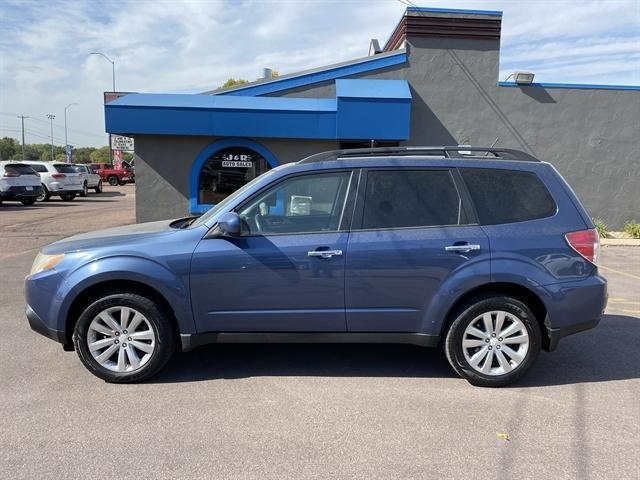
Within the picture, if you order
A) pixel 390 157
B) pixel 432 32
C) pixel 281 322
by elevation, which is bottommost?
pixel 281 322

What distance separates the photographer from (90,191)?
32281 mm

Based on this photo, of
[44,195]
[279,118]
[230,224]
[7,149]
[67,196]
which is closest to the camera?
[230,224]

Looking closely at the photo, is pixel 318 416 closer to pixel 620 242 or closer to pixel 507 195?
pixel 507 195

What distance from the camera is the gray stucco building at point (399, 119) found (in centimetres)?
1105

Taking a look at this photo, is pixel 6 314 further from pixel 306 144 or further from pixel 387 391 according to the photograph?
pixel 306 144

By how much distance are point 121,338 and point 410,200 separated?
2587 mm

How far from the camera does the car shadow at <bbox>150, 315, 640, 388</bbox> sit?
438 centimetres

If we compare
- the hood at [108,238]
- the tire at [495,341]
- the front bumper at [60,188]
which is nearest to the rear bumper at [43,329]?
the hood at [108,238]

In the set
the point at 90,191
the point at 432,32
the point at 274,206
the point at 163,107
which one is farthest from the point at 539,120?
the point at 90,191

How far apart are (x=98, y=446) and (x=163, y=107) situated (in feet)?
29.1

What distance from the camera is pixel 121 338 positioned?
4.10 metres

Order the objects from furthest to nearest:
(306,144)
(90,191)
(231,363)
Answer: (90,191) → (306,144) → (231,363)

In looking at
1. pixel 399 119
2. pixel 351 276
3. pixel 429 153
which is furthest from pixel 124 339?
pixel 399 119

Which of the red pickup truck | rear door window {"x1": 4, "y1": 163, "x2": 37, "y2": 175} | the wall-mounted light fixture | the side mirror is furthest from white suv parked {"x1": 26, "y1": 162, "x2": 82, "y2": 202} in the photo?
the side mirror
